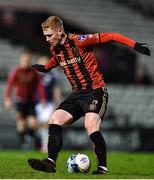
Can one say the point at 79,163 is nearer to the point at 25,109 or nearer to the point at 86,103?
the point at 86,103

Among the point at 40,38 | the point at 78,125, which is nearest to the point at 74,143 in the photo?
the point at 78,125

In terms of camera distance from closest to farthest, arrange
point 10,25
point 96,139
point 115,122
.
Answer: point 96,139
point 115,122
point 10,25

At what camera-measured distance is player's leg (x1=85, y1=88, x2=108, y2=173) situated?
9.07m

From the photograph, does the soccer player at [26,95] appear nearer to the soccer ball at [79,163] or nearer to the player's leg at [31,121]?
the player's leg at [31,121]

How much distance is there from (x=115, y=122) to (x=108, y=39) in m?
11.7

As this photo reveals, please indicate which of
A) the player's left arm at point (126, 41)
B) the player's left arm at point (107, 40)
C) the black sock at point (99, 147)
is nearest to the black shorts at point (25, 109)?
the player's left arm at point (107, 40)

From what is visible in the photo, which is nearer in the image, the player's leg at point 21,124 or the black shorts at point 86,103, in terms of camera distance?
the black shorts at point 86,103

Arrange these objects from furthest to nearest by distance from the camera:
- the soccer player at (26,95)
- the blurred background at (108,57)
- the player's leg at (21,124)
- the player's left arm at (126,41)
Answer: the blurred background at (108,57)
the player's leg at (21,124)
the soccer player at (26,95)
the player's left arm at (126,41)

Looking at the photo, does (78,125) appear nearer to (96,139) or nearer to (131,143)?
(131,143)

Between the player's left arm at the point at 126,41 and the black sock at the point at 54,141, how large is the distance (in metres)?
1.17

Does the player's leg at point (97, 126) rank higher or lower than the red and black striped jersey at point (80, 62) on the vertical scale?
lower

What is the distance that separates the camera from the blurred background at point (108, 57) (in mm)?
18984

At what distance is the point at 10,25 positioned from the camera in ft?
81.9

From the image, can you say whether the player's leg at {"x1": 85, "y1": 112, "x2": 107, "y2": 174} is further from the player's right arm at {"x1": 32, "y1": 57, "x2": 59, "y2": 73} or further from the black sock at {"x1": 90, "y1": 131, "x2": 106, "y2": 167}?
the player's right arm at {"x1": 32, "y1": 57, "x2": 59, "y2": 73}
